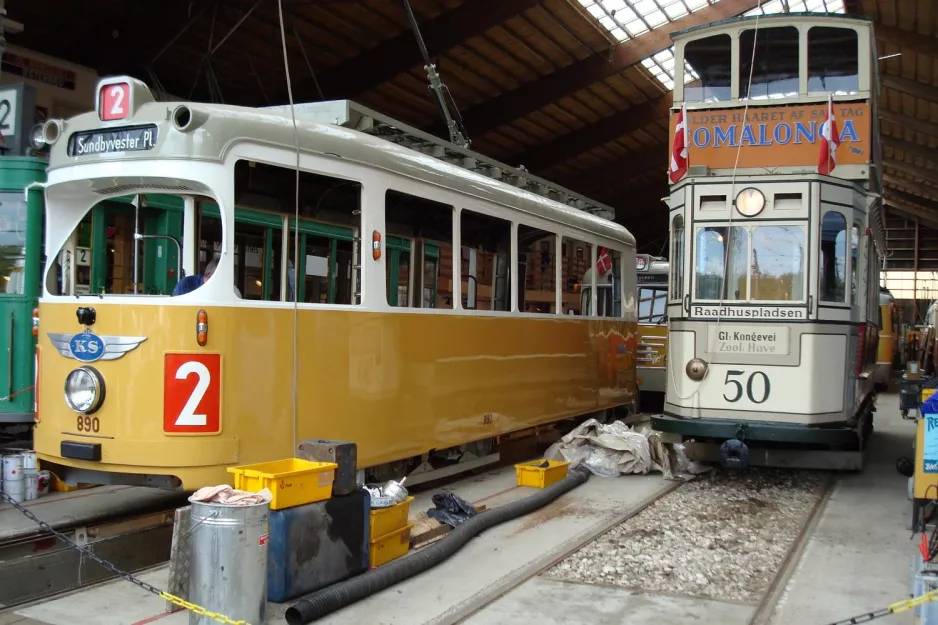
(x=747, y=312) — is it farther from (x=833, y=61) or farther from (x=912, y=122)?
(x=912, y=122)

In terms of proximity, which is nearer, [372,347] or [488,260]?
[372,347]

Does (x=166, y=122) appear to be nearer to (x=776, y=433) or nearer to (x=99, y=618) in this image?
(x=99, y=618)

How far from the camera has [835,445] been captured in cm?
834

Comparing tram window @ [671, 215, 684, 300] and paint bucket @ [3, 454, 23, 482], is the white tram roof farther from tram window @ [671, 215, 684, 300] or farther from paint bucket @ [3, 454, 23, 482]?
paint bucket @ [3, 454, 23, 482]

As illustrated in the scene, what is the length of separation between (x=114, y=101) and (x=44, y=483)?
3.77 metres

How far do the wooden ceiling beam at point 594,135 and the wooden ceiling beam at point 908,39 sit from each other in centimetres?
623

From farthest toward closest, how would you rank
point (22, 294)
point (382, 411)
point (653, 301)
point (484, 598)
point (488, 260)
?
point (653, 301) < point (488, 260) < point (22, 294) < point (382, 411) < point (484, 598)

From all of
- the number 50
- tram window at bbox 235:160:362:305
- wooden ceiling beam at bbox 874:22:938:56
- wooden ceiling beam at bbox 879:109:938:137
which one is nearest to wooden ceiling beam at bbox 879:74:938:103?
wooden ceiling beam at bbox 874:22:938:56

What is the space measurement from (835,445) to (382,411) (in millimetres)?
4416

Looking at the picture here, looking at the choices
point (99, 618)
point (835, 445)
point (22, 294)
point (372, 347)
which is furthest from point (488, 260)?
point (99, 618)

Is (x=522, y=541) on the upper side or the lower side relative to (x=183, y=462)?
lower

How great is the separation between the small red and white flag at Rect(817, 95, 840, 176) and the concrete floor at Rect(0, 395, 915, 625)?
3356 mm

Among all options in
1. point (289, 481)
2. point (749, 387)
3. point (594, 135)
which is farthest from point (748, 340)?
point (594, 135)

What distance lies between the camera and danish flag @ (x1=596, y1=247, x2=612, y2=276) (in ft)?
38.5
